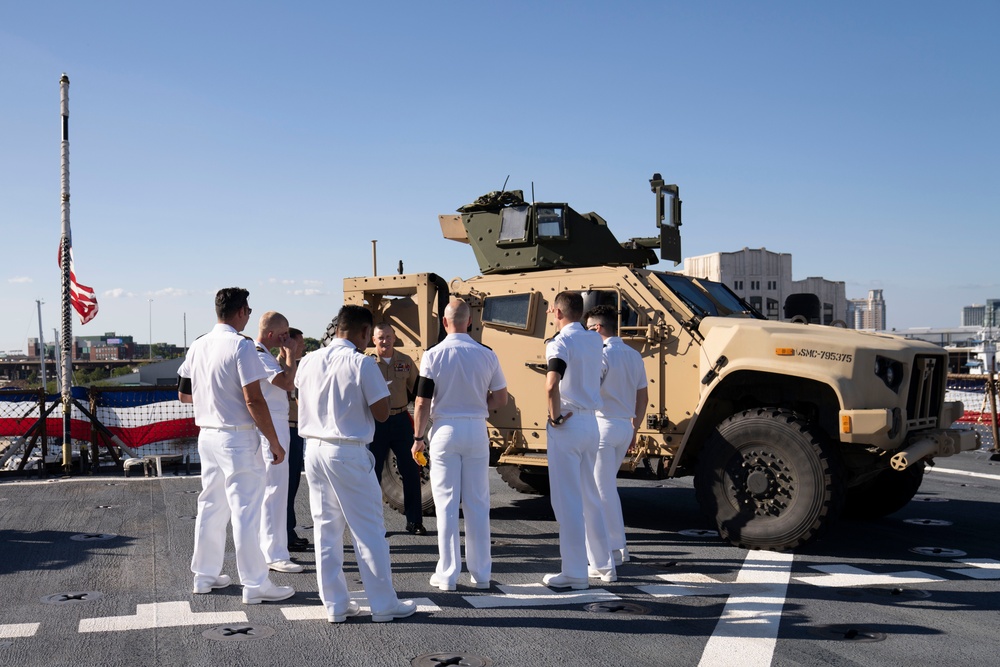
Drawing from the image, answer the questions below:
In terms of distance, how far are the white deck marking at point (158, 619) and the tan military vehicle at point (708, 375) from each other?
11.8 ft

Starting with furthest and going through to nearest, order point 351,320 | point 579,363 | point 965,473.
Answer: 1. point 965,473
2. point 579,363
3. point 351,320

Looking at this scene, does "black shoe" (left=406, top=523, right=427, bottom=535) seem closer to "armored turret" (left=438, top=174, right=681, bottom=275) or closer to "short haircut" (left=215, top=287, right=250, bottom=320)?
"armored turret" (left=438, top=174, right=681, bottom=275)

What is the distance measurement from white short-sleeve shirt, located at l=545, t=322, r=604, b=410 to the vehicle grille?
8.83 feet

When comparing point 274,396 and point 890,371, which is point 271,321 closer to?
point 274,396

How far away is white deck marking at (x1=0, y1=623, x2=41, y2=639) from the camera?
520cm

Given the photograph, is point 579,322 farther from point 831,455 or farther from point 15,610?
point 15,610

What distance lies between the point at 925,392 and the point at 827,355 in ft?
4.01

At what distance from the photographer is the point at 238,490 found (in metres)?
5.86

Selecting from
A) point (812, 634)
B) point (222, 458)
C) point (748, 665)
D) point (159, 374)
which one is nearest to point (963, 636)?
point (812, 634)

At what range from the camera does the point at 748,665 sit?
4668 millimetres

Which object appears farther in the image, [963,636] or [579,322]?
[579,322]

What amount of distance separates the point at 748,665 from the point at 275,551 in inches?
143

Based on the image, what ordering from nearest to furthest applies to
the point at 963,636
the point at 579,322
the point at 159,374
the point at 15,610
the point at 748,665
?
the point at 748,665
the point at 963,636
the point at 15,610
the point at 579,322
the point at 159,374

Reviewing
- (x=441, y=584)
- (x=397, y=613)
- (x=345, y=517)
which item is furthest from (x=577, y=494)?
(x=345, y=517)
